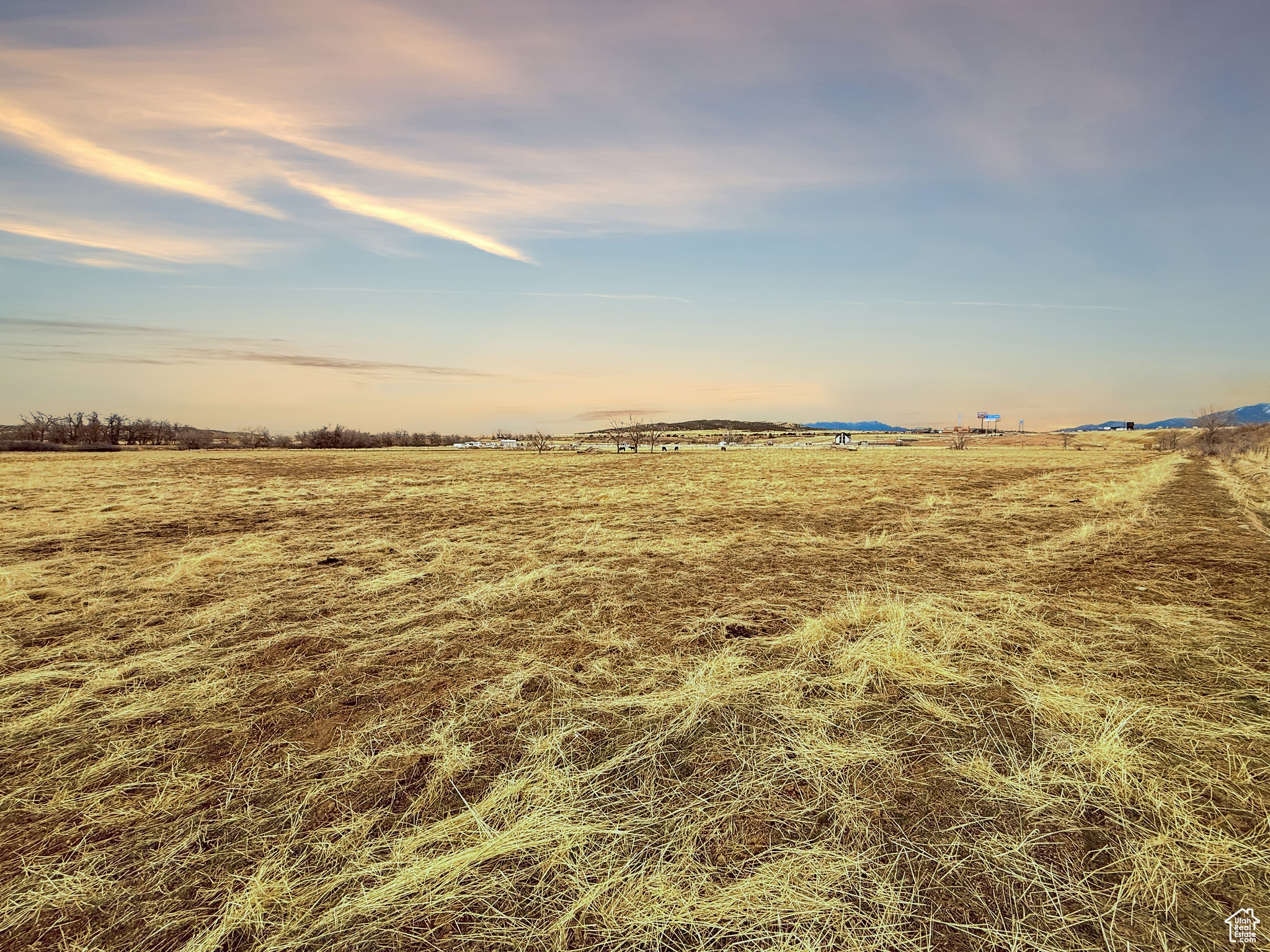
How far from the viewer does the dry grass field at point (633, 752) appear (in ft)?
7.60

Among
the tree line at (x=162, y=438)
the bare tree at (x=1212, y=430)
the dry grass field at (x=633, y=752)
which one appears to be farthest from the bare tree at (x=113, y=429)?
the bare tree at (x=1212, y=430)

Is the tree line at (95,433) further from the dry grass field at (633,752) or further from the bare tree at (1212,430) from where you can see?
the bare tree at (1212,430)

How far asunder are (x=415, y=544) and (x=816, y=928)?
32.4 feet

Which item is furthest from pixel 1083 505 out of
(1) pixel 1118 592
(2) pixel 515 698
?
(2) pixel 515 698

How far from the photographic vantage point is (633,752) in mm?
3533

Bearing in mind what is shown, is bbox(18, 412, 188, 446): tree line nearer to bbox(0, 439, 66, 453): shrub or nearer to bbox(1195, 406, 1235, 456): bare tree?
bbox(0, 439, 66, 453): shrub

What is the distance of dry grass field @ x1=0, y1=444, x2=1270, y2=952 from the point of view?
91.2 inches

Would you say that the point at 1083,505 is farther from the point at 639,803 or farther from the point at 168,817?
the point at 168,817

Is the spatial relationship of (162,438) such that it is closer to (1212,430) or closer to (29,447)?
(29,447)

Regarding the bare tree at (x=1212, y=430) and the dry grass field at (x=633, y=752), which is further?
the bare tree at (x=1212, y=430)

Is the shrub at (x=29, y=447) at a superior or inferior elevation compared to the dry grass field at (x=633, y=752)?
superior

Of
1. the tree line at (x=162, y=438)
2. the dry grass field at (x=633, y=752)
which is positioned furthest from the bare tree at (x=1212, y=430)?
the tree line at (x=162, y=438)

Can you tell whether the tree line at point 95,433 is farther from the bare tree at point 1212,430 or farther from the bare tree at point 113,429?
the bare tree at point 1212,430

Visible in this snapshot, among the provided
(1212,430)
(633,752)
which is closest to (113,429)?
(633,752)
